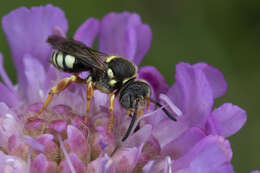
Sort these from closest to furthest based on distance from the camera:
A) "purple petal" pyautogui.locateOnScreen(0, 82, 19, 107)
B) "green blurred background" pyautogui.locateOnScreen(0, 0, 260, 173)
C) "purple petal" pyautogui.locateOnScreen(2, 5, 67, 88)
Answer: "purple petal" pyautogui.locateOnScreen(0, 82, 19, 107) → "purple petal" pyautogui.locateOnScreen(2, 5, 67, 88) → "green blurred background" pyautogui.locateOnScreen(0, 0, 260, 173)

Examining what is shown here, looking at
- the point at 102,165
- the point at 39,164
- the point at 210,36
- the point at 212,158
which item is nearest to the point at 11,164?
the point at 39,164

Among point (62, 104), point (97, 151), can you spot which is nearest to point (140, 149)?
point (97, 151)

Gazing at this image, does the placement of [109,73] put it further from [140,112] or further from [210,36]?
[210,36]

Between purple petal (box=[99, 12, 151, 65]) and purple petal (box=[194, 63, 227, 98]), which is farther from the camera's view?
purple petal (box=[99, 12, 151, 65])

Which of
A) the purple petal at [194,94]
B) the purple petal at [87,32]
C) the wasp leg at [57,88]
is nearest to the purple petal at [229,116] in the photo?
the purple petal at [194,94]

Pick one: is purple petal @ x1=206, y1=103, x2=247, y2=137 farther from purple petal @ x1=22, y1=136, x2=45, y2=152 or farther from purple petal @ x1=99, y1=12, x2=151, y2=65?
purple petal @ x1=22, y1=136, x2=45, y2=152

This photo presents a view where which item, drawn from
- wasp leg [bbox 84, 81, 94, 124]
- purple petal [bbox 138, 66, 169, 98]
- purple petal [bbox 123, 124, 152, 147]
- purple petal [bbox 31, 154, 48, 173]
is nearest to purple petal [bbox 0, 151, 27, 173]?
purple petal [bbox 31, 154, 48, 173]
